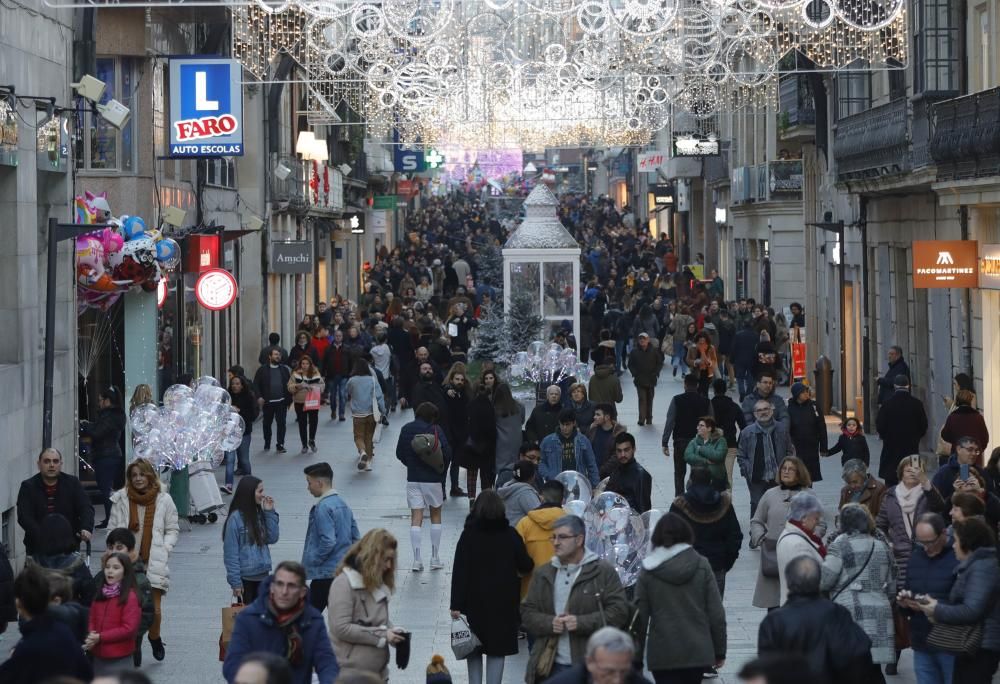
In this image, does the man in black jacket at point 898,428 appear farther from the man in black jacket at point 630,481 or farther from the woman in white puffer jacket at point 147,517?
the woman in white puffer jacket at point 147,517

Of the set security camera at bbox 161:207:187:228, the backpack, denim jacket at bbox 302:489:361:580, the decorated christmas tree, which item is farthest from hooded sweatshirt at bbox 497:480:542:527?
the decorated christmas tree

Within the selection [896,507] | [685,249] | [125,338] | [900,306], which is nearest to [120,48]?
[125,338]

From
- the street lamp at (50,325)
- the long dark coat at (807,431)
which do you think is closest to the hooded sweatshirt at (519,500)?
the street lamp at (50,325)

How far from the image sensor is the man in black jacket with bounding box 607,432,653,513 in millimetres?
14273

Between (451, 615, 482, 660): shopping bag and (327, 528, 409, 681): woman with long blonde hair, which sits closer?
(327, 528, 409, 681): woman with long blonde hair

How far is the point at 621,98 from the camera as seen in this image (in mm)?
39219

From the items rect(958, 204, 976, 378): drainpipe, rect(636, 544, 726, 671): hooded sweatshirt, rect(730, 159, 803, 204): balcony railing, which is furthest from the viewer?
rect(730, 159, 803, 204): balcony railing

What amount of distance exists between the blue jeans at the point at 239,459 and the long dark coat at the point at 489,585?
1119 centimetres

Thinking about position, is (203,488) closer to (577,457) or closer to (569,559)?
(577,457)

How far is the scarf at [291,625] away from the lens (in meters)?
8.39

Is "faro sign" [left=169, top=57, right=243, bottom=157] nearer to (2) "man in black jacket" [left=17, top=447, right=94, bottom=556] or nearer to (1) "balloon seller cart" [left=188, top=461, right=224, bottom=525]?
(1) "balloon seller cart" [left=188, top=461, right=224, bottom=525]

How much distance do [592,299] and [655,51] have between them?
10.8 m

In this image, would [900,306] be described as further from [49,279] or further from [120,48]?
[49,279]

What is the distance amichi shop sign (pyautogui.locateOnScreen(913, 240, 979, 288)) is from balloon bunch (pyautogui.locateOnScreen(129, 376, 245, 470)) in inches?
318
